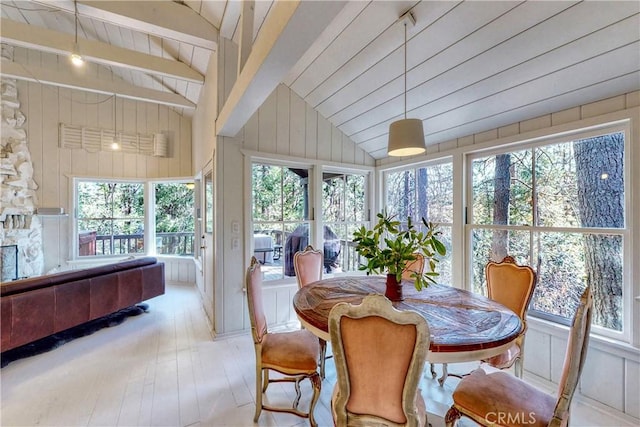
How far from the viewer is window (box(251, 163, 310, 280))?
11.2 feet

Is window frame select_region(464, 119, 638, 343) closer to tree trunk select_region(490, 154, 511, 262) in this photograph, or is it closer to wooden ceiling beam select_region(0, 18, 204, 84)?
tree trunk select_region(490, 154, 511, 262)

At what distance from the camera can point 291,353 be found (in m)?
1.80

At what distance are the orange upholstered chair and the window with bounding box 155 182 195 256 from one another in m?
5.14

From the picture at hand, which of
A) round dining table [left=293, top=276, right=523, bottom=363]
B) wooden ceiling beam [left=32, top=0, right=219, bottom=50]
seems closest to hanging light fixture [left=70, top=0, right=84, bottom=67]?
wooden ceiling beam [left=32, top=0, right=219, bottom=50]

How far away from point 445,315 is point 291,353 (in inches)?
39.9

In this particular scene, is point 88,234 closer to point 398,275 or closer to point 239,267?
point 239,267

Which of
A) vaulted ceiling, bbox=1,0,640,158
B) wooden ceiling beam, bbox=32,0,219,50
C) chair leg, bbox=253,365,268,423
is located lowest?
A: chair leg, bbox=253,365,268,423

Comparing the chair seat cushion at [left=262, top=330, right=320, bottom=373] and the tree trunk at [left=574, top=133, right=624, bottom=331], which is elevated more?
the tree trunk at [left=574, top=133, right=624, bottom=331]

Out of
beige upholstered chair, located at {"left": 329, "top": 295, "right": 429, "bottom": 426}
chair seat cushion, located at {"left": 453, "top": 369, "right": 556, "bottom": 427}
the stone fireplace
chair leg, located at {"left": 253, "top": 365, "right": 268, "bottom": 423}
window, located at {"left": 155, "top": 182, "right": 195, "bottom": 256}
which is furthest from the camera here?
window, located at {"left": 155, "top": 182, "right": 195, "bottom": 256}

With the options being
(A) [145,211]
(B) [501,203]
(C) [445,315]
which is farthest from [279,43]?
(A) [145,211]

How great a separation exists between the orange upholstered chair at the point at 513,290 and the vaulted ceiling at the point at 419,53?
4.49 feet

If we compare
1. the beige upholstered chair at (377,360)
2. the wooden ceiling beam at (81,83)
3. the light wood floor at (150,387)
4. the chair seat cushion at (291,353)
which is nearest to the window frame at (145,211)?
the wooden ceiling beam at (81,83)

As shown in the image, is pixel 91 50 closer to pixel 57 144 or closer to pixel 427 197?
pixel 57 144

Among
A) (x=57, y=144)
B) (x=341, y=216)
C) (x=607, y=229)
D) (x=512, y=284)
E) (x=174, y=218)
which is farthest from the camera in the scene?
(x=174, y=218)
